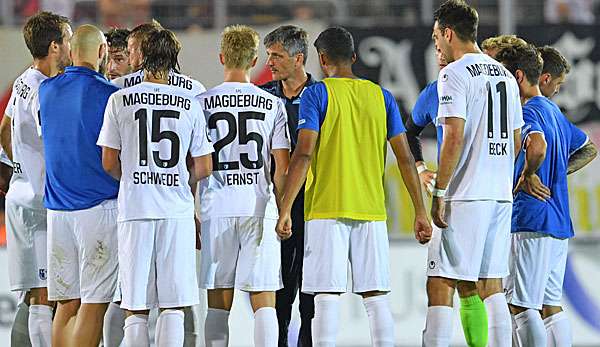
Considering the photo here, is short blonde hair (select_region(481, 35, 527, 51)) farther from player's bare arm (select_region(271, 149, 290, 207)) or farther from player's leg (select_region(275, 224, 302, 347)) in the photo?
player's leg (select_region(275, 224, 302, 347))

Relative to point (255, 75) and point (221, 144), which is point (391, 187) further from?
point (221, 144)

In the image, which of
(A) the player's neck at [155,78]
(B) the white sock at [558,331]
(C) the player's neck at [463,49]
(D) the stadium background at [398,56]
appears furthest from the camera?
(D) the stadium background at [398,56]

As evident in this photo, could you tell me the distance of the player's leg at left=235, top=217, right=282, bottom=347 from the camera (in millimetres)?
6988

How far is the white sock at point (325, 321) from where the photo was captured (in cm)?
698

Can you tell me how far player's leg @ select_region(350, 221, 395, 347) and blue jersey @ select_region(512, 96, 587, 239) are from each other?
105 centimetres

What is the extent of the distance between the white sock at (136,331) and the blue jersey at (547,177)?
242 centimetres

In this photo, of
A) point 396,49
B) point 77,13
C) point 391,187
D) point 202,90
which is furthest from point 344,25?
point 202,90

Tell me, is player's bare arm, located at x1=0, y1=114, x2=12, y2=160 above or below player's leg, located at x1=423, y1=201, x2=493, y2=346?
above

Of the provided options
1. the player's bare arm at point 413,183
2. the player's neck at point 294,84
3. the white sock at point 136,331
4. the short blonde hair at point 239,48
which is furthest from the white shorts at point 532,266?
the white sock at point 136,331

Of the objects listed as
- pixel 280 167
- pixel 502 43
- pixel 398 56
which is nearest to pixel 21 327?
pixel 280 167

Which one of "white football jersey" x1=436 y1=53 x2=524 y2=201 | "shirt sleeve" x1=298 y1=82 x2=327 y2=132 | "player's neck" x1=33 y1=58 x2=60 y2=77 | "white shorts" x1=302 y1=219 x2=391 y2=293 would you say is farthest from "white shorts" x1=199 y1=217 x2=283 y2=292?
"player's neck" x1=33 y1=58 x2=60 y2=77

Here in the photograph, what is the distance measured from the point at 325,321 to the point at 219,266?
0.69 metres

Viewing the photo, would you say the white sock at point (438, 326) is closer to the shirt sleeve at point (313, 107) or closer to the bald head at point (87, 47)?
the shirt sleeve at point (313, 107)

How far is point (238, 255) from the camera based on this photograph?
23.2ft
